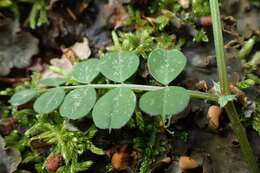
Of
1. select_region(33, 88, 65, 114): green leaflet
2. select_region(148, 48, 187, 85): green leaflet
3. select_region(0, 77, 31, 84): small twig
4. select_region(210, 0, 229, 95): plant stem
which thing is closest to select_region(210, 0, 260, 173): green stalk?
select_region(210, 0, 229, 95): plant stem

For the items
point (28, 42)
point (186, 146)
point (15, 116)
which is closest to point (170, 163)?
point (186, 146)

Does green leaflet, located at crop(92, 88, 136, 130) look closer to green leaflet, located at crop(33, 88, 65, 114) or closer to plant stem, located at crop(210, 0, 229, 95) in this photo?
green leaflet, located at crop(33, 88, 65, 114)

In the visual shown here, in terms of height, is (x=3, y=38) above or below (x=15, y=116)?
above

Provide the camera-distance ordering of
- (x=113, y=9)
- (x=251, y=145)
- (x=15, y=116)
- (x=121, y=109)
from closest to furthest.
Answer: (x=121, y=109), (x=251, y=145), (x=15, y=116), (x=113, y=9)

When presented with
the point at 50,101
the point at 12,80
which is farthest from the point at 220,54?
the point at 12,80

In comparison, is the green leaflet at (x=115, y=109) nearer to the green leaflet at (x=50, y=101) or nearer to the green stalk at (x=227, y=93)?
the green leaflet at (x=50, y=101)

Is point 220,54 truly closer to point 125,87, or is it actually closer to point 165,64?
point 165,64

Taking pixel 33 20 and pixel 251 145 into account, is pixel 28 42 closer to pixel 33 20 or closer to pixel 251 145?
pixel 33 20
